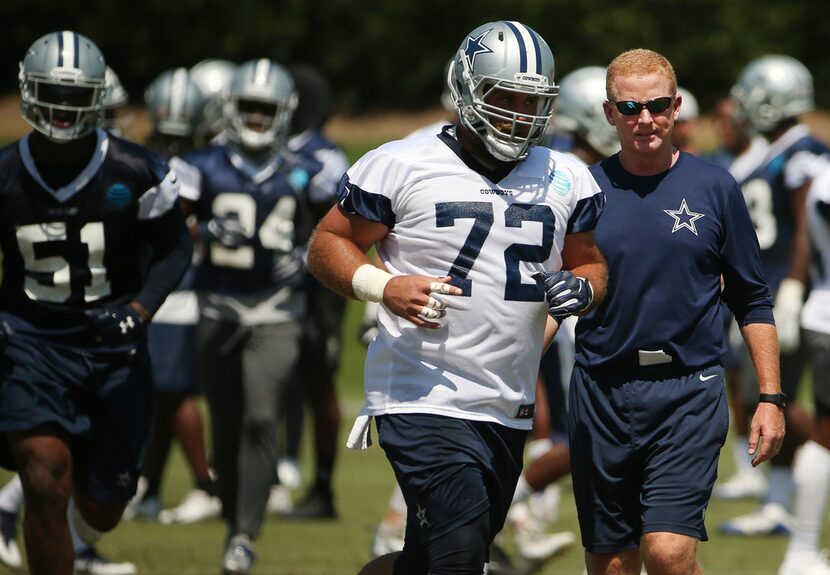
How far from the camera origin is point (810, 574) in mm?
7164

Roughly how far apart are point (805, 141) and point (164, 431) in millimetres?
4086

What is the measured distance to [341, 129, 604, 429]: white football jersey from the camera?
4922 millimetres

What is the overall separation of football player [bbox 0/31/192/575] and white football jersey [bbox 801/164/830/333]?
294 centimetres

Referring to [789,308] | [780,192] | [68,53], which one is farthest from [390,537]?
[780,192]

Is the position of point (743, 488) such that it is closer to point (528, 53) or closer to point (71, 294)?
point (71, 294)

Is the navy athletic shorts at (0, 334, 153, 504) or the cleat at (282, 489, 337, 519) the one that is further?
the cleat at (282, 489, 337, 519)

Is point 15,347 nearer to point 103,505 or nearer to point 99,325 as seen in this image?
point 99,325

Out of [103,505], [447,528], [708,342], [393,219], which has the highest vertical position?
[393,219]

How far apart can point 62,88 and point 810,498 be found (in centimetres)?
377

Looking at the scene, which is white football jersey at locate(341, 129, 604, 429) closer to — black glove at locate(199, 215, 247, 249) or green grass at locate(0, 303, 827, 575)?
green grass at locate(0, 303, 827, 575)

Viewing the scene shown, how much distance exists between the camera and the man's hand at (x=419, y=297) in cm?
467

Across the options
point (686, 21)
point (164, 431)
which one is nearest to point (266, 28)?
point (686, 21)

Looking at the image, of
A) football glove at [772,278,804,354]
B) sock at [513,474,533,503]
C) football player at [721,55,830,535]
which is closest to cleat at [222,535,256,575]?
sock at [513,474,533,503]

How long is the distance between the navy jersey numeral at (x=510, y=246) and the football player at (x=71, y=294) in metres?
1.61
